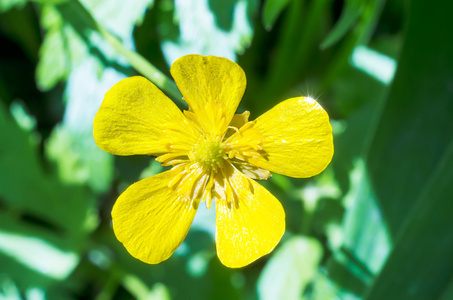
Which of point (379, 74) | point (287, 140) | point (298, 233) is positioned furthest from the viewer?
Result: point (379, 74)

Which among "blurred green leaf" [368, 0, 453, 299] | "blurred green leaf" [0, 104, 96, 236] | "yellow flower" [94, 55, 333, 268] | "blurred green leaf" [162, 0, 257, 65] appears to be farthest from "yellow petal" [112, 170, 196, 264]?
"blurred green leaf" [0, 104, 96, 236]

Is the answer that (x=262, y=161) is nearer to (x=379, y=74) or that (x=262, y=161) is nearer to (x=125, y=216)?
(x=125, y=216)

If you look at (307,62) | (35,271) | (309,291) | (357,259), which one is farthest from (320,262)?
(35,271)

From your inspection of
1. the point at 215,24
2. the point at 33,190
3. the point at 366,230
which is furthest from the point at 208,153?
the point at 33,190

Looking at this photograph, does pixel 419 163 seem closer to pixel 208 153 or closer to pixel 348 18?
pixel 348 18

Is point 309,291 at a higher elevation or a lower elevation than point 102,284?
higher

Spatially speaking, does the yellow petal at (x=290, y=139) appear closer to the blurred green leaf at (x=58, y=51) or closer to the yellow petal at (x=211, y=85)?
the yellow petal at (x=211, y=85)
